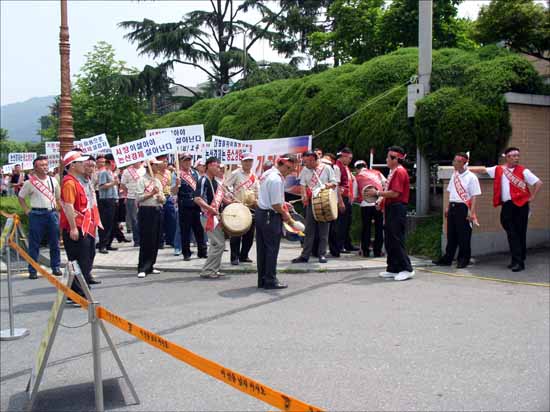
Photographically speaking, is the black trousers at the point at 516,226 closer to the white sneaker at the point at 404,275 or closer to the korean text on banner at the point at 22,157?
the white sneaker at the point at 404,275

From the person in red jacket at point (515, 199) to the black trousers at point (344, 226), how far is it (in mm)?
2875

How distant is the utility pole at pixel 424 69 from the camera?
38.1ft

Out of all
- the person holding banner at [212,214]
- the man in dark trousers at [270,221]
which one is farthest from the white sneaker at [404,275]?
the person holding banner at [212,214]

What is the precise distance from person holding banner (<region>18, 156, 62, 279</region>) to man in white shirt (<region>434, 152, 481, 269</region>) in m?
6.60

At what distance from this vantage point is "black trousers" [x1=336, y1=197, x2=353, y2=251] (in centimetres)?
1166

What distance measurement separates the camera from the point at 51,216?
1052 cm

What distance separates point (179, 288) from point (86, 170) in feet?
7.38

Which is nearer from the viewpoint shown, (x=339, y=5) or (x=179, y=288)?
(x=179, y=288)

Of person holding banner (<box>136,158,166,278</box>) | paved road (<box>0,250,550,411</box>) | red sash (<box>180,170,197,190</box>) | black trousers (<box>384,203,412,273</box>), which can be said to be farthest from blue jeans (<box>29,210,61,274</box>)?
black trousers (<box>384,203,412,273</box>)

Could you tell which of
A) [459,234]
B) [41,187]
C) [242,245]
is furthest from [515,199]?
[41,187]

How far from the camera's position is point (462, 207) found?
986 cm

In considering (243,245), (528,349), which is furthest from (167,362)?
(243,245)

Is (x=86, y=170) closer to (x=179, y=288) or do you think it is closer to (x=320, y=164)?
(x=179, y=288)

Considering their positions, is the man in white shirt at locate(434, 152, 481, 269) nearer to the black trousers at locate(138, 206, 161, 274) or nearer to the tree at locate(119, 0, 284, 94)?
the black trousers at locate(138, 206, 161, 274)
